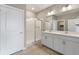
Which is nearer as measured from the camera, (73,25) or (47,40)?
(73,25)

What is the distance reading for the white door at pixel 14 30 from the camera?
6.62 ft

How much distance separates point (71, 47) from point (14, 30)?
5.34 feet

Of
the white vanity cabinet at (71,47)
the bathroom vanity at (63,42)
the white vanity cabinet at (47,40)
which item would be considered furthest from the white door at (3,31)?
the white vanity cabinet at (71,47)

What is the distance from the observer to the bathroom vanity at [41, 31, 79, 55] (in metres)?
1.71

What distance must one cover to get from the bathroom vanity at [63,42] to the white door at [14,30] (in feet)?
3.10

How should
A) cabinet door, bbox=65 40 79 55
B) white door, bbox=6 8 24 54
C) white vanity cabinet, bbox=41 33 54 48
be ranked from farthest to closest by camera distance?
white vanity cabinet, bbox=41 33 54 48 < white door, bbox=6 8 24 54 < cabinet door, bbox=65 40 79 55

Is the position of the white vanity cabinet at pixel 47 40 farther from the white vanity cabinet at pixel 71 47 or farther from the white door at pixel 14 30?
the white door at pixel 14 30

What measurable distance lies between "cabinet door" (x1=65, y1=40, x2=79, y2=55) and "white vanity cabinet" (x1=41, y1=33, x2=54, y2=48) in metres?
0.65

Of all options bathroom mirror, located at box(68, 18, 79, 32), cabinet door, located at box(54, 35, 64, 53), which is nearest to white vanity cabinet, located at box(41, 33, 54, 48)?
cabinet door, located at box(54, 35, 64, 53)

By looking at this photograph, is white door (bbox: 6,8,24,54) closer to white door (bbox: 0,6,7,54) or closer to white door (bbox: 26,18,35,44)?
white door (bbox: 0,6,7,54)


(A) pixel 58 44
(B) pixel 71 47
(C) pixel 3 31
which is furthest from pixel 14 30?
(B) pixel 71 47

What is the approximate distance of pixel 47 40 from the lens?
2.73 m

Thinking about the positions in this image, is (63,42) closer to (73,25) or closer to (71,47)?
(71,47)
